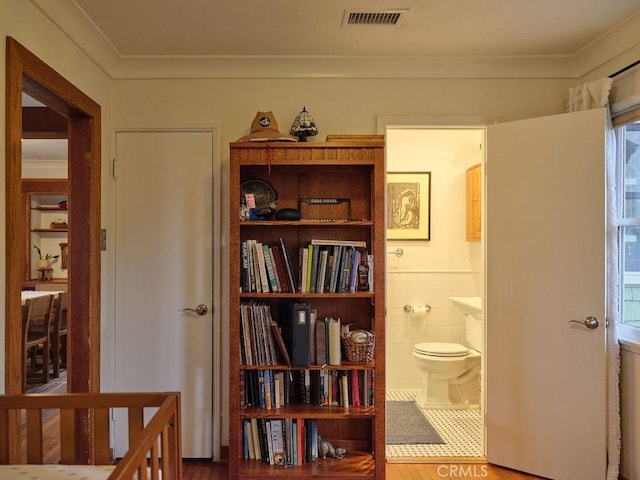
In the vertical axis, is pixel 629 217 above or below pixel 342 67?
below

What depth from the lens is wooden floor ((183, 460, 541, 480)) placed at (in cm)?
256

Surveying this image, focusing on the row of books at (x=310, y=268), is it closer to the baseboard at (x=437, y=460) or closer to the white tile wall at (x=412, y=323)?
the baseboard at (x=437, y=460)

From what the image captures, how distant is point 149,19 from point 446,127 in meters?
1.73

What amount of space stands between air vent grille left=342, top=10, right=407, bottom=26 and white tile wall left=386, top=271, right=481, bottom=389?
2319mm

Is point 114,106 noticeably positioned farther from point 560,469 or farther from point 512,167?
point 560,469

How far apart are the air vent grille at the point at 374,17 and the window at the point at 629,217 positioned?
1.35 m

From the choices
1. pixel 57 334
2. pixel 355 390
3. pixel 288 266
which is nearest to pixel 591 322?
pixel 355 390

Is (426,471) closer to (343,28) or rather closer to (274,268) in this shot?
(274,268)

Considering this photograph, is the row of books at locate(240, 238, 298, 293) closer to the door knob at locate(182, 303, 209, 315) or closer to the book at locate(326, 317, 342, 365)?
the book at locate(326, 317, 342, 365)

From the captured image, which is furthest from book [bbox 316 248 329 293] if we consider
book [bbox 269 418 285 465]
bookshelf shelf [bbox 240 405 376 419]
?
book [bbox 269 418 285 465]

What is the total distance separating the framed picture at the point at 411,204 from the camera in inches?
164

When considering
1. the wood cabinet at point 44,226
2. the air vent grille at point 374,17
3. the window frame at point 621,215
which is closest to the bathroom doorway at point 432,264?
the window frame at point 621,215

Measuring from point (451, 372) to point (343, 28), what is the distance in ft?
8.49

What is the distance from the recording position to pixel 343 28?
2.38 meters
